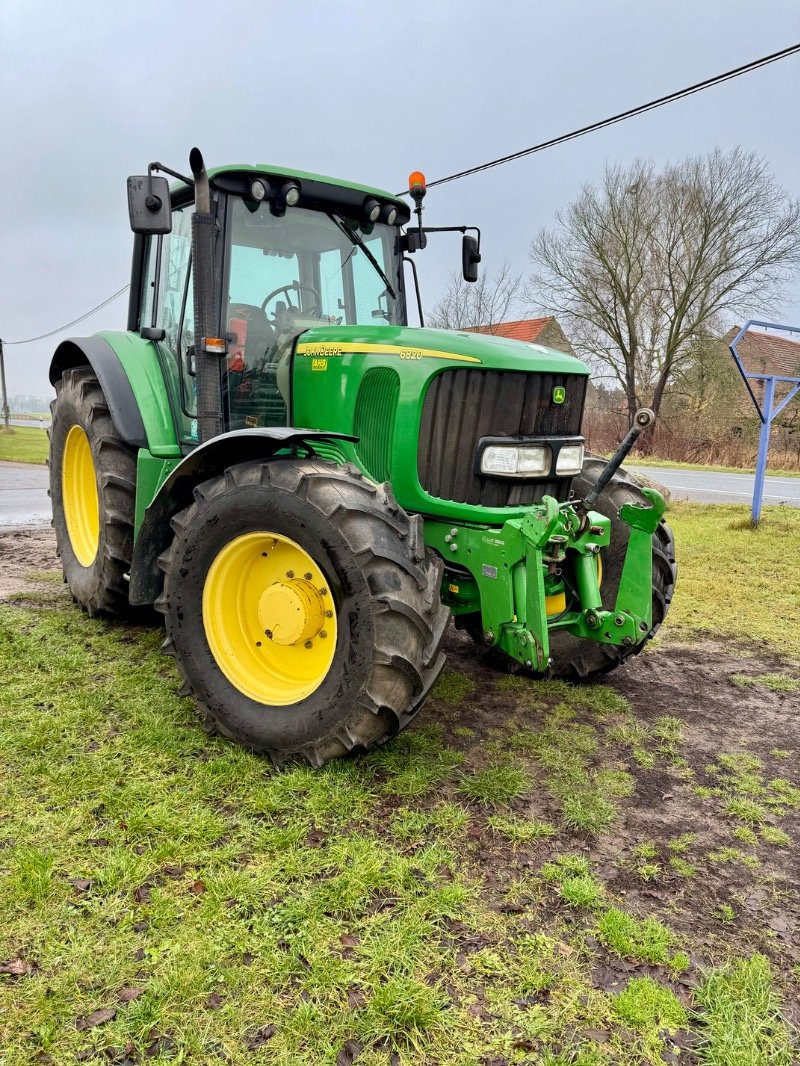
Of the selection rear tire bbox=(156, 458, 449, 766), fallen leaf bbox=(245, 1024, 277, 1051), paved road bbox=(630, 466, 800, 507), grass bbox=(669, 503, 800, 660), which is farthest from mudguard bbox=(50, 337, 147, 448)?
paved road bbox=(630, 466, 800, 507)

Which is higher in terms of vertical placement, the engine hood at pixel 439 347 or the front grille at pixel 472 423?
the engine hood at pixel 439 347

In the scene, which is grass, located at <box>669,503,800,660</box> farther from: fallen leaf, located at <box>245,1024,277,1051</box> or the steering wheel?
fallen leaf, located at <box>245,1024,277,1051</box>

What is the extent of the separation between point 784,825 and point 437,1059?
1790 mm

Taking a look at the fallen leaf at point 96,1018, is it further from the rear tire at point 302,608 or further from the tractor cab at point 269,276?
the tractor cab at point 269,276

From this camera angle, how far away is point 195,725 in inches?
135

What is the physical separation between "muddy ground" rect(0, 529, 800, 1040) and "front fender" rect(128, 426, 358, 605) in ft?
4.99

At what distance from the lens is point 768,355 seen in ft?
98.6

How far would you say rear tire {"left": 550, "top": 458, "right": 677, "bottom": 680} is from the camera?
161 inches

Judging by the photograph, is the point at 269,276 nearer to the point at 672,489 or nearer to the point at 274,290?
the point at 274,290

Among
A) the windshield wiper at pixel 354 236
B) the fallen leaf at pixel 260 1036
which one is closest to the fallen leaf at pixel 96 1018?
the fallen leaf at pixel 260 1036

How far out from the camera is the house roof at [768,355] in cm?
2950

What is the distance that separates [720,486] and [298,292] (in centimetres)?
1366

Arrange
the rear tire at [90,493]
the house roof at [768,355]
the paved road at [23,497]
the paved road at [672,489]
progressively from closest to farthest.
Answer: the rear tire at [90,493], the paved road at [23,497], the paved road at [672,489], the house roof at [768,355]

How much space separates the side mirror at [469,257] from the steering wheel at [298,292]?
3.69 ft
